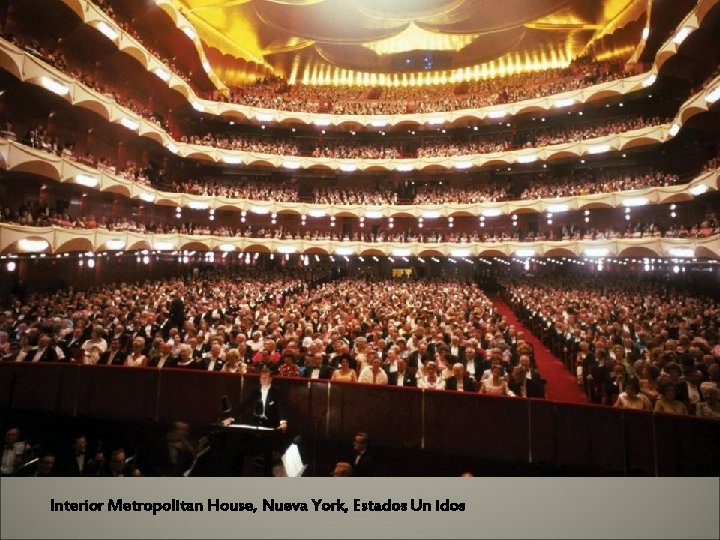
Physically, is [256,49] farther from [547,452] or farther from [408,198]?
[547,452]

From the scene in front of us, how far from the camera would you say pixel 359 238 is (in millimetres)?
28734

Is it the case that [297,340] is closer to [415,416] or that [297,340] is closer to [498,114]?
[415,416]

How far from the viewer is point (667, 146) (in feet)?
75.5

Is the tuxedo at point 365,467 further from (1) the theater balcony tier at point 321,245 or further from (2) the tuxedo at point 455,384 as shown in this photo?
(1) the theater balcony tier at point 321,245

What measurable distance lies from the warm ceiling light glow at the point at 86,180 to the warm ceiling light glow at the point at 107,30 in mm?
5601

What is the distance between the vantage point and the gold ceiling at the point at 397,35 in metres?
27.3

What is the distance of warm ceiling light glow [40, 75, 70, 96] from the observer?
1318cm

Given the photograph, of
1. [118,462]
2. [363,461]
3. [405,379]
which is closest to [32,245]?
[118,462]

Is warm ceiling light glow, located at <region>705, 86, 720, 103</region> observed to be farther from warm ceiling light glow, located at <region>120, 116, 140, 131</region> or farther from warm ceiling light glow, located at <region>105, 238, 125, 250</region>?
warm ceiling light glow, located at <region>105, 238, 125, 250</region>

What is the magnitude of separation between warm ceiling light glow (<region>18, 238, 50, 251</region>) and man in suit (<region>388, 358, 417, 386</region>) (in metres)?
11.9

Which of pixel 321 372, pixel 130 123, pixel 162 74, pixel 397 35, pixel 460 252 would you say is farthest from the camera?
pixel 397 35

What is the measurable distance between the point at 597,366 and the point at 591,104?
23.3 metres

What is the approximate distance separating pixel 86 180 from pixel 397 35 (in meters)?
25.4

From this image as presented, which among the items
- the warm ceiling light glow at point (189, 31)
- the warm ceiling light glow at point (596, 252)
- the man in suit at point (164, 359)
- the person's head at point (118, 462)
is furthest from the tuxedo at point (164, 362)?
the warm ceiling light glow at point (596, 252)
